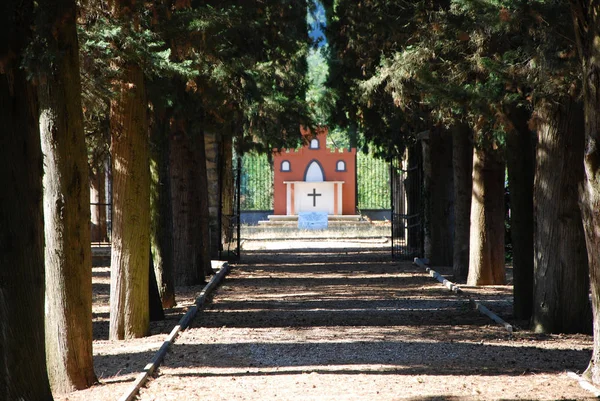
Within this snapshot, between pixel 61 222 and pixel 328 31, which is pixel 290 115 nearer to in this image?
pixel 328 31

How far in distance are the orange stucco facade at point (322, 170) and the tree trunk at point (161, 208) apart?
31610 millimetres

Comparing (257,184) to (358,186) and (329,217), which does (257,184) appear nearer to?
(329,217)

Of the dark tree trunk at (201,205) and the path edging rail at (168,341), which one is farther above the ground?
the dark tree trunk at (201,205)

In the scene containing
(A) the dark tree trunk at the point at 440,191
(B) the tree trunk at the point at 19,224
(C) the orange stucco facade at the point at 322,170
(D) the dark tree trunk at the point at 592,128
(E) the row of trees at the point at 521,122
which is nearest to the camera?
(B) the tree trunk at the point at 19,224

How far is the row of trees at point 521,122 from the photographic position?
29.3ft

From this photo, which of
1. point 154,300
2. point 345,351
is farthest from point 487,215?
point 345,351

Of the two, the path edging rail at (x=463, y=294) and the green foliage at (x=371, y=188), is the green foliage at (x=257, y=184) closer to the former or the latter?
the green foliage at (x=371, y=188)

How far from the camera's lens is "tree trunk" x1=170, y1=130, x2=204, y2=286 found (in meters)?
17.1

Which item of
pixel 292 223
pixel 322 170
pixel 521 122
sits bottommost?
pixel 292 223

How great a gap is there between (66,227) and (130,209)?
8.56 feet

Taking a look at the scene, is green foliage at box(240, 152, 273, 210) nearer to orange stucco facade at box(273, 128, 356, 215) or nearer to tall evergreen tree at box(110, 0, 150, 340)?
orange stucco facade at box(273, 128, 356, 215)

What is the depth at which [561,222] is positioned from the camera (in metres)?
10.4

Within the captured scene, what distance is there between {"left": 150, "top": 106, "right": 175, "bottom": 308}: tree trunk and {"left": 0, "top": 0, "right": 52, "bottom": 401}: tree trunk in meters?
6.95

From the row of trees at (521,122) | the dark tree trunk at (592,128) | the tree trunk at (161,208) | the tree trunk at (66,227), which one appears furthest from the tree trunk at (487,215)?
the tree trunk at (66,227)
